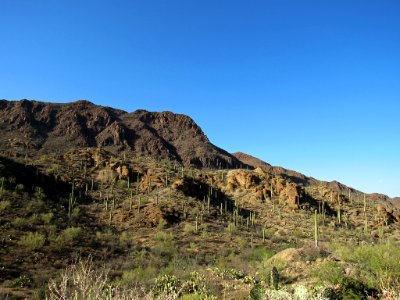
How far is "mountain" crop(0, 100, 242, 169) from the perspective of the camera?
64.6 metres

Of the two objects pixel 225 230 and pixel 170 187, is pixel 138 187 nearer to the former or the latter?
pixel 170 187

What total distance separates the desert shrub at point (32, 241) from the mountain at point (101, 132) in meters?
34.9

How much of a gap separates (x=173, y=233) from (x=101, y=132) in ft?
168

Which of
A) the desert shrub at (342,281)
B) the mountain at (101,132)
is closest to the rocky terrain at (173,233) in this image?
the desert shrub at (342,281)

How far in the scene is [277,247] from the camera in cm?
2742

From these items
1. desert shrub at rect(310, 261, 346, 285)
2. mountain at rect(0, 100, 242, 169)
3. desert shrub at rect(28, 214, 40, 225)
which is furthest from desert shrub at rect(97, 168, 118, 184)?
desert shrub at rect(310, 261, 346, 285)

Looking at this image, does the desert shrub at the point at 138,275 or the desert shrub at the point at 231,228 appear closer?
the desert shrub at the point at 138,275

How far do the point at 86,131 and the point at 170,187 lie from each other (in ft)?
132

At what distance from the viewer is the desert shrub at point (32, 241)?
73.5ft

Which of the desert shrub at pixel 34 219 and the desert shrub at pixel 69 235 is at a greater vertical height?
the desert shrub at pixel 34 219

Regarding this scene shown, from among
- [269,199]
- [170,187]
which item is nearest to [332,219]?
[269,199]

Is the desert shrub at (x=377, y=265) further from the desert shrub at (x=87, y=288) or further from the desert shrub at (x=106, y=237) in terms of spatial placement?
the desert shrub at (x=106, y=237)

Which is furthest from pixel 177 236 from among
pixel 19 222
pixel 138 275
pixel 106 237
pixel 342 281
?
pixel 342 281

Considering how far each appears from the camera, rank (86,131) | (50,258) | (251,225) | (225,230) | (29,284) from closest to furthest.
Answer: (29,284) → (50,258) → (225,230) → (251,225) → (86,131)
